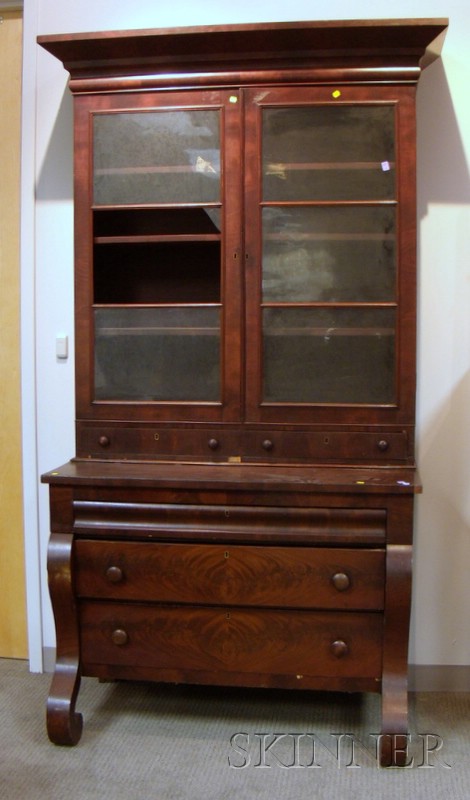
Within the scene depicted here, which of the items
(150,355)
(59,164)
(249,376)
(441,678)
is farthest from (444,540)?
(59,164)

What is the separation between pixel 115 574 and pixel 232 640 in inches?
15.5

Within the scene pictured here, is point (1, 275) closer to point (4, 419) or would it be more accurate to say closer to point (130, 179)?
point (4, 419)

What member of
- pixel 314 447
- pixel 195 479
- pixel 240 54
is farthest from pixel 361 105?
pixel 195 479

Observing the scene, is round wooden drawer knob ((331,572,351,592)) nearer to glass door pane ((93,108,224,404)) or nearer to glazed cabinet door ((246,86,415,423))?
glazed cabinet door ((246,86,415,423))

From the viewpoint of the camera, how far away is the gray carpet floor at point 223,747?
182 cm

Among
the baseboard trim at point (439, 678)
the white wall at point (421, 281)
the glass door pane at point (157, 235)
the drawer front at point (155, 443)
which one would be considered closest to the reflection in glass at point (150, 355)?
the glass door pane at point (157, 235)

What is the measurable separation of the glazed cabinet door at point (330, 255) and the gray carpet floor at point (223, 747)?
0.98 m

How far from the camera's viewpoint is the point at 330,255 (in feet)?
6.88

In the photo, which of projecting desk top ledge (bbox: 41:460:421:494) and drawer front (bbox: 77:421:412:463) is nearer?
projecting desk top ledge (bbox: 41:460:421:494)

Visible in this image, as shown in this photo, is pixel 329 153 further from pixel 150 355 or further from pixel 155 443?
pixel 155 443

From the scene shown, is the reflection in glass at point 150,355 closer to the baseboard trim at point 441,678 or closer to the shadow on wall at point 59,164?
the shadow on wall at point 59,164

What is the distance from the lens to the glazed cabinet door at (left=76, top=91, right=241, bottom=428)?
210 cm

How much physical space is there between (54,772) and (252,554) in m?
0.83

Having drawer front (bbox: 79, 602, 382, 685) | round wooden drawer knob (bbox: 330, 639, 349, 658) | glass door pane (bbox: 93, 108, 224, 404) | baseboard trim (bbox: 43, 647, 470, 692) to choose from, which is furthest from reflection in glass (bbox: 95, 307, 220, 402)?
baseboard trim (bbox: 43, 647, 470, 692)
